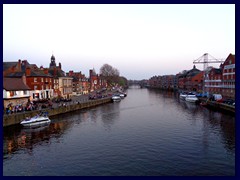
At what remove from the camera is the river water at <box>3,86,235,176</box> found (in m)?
23.4

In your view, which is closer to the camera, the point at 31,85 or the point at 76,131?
the point at 76,131

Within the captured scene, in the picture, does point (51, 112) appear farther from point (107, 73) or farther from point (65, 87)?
point (107, 73)

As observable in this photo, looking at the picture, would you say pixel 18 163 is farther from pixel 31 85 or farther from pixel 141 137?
pixel 31 85

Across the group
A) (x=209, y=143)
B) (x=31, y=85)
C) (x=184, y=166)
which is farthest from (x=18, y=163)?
(x=31, y=85)

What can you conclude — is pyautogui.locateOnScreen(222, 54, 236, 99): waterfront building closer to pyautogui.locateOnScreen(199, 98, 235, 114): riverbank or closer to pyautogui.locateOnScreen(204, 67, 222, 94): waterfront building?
pyautogui.locateOnScreen(204, 67, 222, 94): waterfront building

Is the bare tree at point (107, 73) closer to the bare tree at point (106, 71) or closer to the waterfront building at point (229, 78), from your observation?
the bare tree at point (106, 71)

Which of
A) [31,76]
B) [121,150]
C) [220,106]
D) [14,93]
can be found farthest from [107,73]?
[121,150]

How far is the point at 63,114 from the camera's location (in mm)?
58094

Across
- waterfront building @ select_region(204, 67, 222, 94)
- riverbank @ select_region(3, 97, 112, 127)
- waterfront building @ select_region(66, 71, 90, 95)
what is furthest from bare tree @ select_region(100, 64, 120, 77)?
riverbank @ select_region(3, 97, 112, 127)

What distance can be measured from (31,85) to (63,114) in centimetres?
1754

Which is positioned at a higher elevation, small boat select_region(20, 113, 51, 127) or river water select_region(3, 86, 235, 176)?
small boat select_region(20, 113, 51, 127)

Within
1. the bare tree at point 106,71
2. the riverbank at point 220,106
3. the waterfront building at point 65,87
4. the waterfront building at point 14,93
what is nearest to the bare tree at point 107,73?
the bare tree at point 106,71

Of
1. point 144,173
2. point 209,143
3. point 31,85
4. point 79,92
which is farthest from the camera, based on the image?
point 79,92

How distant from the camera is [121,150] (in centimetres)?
2912
